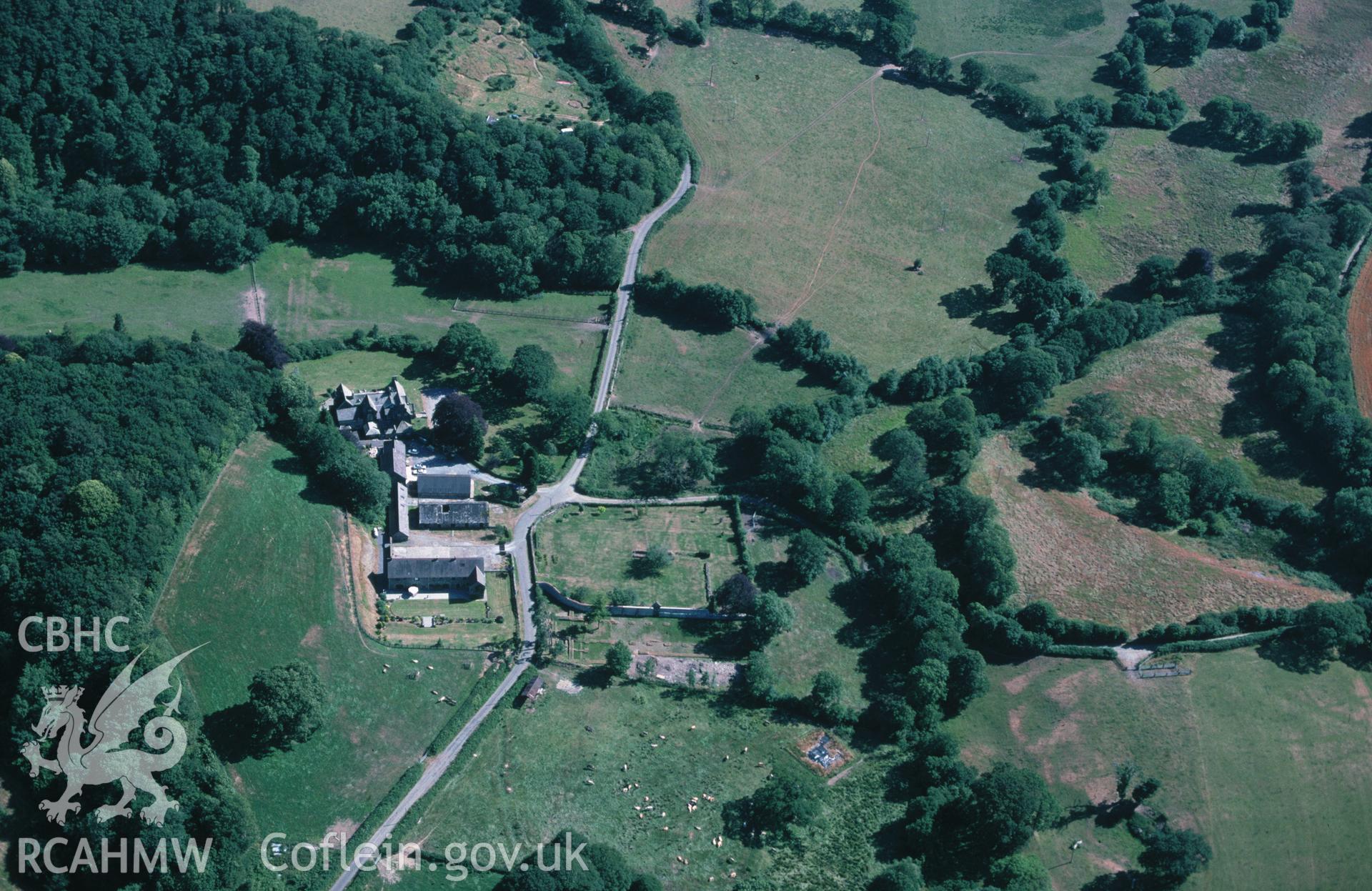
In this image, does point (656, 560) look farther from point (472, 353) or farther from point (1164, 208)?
point (1164, 208)

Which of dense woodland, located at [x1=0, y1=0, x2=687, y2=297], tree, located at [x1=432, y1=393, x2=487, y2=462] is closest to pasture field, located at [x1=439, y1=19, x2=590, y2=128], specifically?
dense woodland, located at [x1=0, y1=0, x2=687, y2=297]

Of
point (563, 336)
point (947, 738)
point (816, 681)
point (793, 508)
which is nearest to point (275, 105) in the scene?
point (563, 336)

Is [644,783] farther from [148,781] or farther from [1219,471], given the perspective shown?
[1219,471]

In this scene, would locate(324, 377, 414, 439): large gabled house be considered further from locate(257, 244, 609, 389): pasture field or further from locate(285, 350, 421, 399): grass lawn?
locate(257, 244, 609, 389): pasture field

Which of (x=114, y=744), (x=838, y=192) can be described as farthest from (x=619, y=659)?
(x=838, y=192)

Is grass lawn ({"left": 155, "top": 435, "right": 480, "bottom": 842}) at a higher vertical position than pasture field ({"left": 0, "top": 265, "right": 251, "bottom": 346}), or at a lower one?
lower
